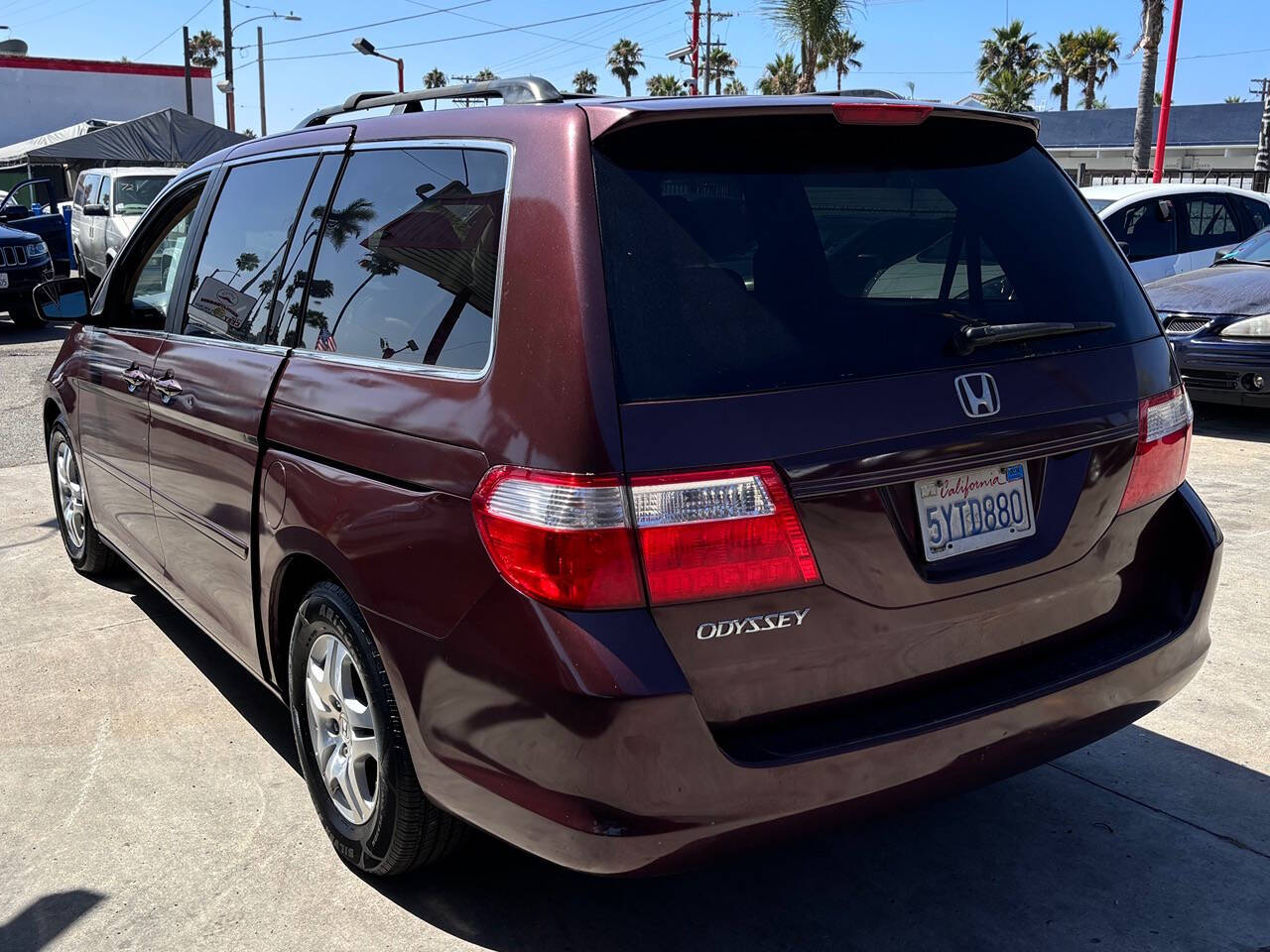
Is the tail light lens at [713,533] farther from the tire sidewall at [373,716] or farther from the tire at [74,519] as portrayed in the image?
the tire at [74,519]

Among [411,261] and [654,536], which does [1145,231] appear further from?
[654,536]

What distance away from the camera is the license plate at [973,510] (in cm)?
243

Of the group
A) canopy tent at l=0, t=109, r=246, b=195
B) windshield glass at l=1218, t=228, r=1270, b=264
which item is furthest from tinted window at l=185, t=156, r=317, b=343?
canopy tent at l=0, t=109, r=246, b=195

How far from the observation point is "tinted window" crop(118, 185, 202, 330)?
13.5 feet

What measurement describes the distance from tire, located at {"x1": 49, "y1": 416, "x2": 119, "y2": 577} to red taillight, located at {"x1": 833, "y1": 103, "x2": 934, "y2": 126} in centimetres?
381

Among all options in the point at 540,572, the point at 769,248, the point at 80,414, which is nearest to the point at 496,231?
the point at 769,248

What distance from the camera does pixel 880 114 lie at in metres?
2.56

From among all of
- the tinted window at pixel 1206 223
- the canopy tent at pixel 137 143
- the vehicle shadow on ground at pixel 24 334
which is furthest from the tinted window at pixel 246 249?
the canopy tent at pixel 137 143

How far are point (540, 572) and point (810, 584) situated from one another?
0.51 meters

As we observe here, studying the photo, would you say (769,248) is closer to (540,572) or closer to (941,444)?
(941,444)

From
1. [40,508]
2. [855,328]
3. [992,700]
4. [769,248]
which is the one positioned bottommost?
[40,508]

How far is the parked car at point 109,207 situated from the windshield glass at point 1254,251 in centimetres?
1380

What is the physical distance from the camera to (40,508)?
6777mm

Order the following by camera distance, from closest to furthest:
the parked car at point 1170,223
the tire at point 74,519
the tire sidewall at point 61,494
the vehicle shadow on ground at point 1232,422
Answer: the tire sidewall at point 61,494 < the tire at point 74,519 < the vehicle shadow on ground at point 1232,422 < the parked car at point 1170,223
